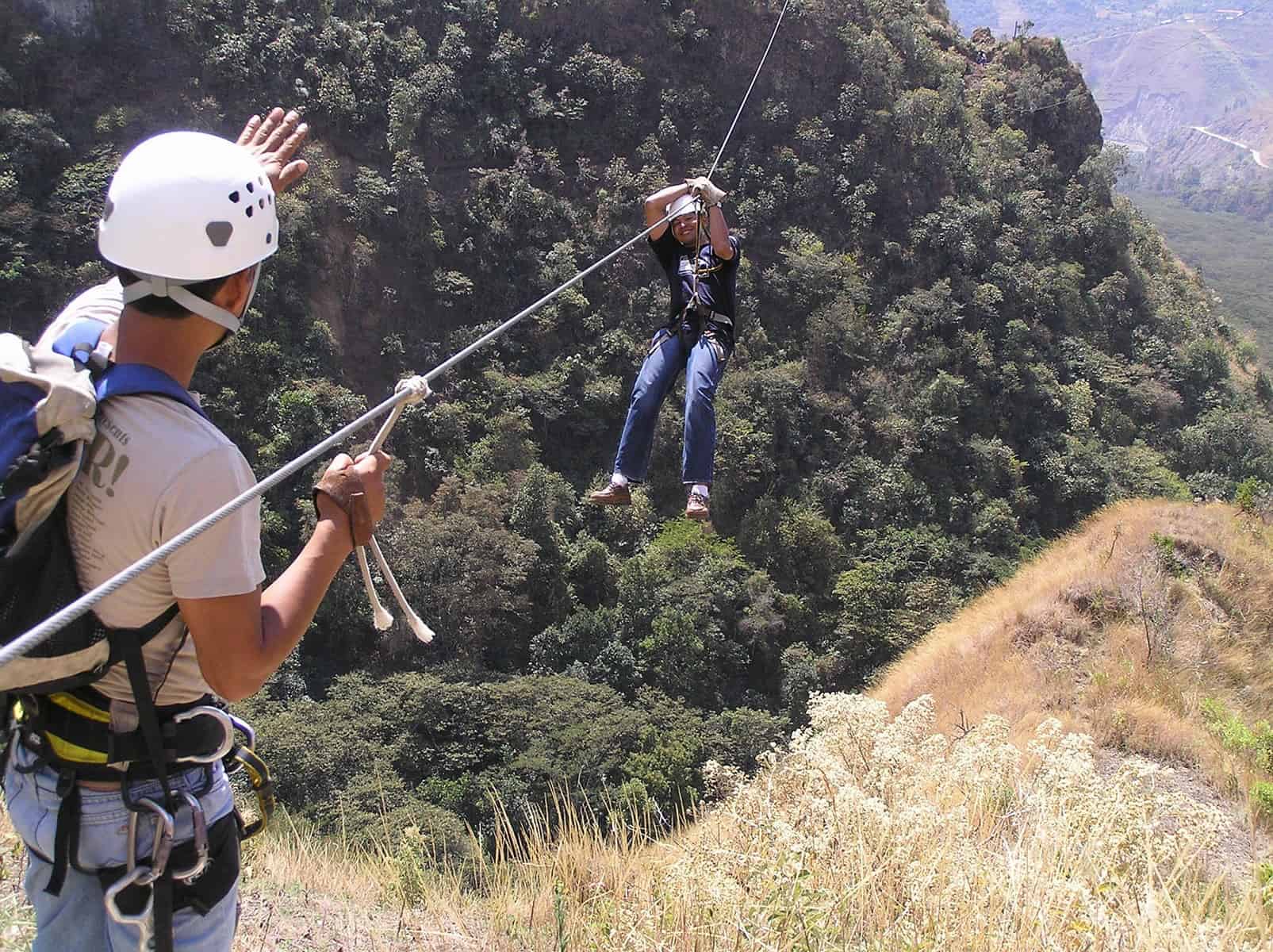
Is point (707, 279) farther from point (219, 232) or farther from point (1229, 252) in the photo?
point (1229, 252)

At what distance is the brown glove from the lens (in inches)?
67.3

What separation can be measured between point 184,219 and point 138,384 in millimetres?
344

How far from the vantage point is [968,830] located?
10.3 feet

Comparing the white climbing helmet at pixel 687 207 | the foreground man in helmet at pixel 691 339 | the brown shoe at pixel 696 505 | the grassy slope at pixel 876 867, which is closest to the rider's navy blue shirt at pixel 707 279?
the foreground man in helmet at pixel 691 339

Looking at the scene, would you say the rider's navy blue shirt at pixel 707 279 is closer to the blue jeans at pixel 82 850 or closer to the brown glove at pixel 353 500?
the brown glove at pixel 353 500

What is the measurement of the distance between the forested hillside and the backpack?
1642 centimetres

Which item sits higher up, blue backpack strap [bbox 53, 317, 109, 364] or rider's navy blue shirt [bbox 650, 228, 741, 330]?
rider's navy blue shirt [bbox 650, 228, 741, 330]

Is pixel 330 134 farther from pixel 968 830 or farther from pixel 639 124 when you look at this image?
pixel 968 830

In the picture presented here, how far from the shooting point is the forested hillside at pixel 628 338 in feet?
73.0

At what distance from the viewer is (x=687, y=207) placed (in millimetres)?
4590

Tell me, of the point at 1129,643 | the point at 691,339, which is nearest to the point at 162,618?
the point at 691,339

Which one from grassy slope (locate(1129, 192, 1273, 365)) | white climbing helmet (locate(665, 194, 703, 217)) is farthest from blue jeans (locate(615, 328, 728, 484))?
grassy slope (locate(1129, 192, 1273, 365))

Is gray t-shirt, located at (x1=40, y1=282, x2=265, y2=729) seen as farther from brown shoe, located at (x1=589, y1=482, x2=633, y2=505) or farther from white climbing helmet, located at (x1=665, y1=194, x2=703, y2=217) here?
white climbing helmet, located at (x1=665, y1=194, x2=703, y2=217)

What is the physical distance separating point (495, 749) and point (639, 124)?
2139cm
